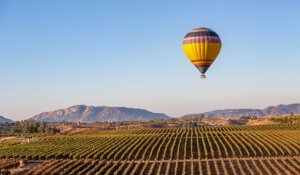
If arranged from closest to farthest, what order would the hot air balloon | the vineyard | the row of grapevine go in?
the row of grapevine < the vineyard < the hot air balloon

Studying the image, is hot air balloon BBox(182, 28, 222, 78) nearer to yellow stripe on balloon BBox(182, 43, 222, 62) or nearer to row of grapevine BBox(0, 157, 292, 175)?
yellow stripe on balloon BBox(182, 43, 222, 62)

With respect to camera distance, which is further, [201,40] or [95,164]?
[201,40]

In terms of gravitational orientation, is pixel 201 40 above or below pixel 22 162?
above

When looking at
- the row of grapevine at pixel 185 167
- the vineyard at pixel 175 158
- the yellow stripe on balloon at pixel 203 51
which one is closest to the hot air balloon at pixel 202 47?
the yellow stripe on balloon at pixel 203 51

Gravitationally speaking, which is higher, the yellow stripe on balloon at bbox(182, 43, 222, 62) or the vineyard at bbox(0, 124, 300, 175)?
the yellow stripe on balloon at bbox(182, 43, 222, 62)

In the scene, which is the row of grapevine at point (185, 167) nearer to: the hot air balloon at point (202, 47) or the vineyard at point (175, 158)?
the vineyard at point (175, 158)

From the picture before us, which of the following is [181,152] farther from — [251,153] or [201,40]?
[201,40]

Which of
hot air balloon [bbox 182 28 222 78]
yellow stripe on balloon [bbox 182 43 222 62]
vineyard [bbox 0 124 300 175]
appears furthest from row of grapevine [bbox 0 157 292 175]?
yellow stripe on balloon [bbox 182 43 222 62]

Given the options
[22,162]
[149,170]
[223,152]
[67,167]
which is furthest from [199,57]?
[22,162]
